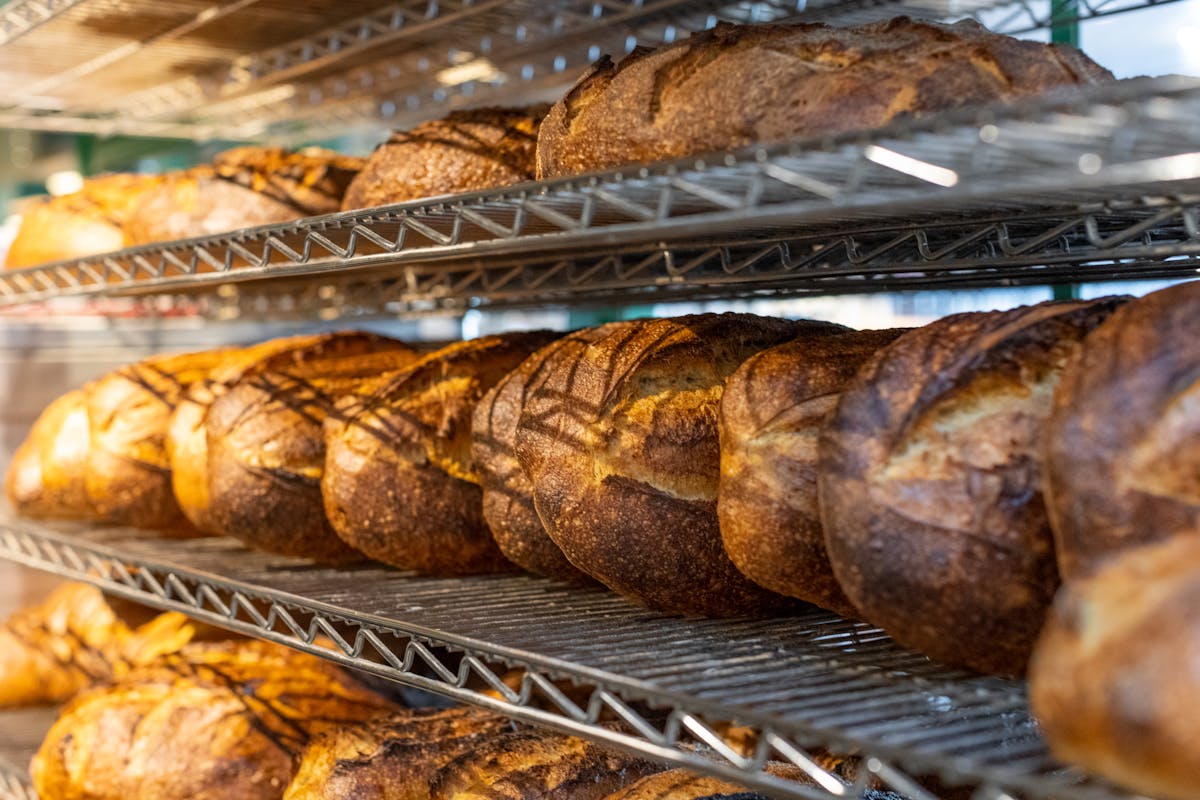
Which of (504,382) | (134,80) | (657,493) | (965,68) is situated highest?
(134,80)

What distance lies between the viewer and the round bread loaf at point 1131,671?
2.38 ft

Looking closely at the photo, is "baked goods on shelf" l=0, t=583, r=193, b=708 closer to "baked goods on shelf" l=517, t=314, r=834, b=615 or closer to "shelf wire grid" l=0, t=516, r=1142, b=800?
"shelf wire grid" l=0, t=516, r=1142, b=800

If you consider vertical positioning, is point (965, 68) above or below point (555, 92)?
below

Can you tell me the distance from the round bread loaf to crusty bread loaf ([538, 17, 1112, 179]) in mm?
484

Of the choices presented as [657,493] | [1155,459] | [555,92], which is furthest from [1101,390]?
[555,92]

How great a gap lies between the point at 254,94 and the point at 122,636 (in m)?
1.24

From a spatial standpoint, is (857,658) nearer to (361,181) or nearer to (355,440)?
(355,440)

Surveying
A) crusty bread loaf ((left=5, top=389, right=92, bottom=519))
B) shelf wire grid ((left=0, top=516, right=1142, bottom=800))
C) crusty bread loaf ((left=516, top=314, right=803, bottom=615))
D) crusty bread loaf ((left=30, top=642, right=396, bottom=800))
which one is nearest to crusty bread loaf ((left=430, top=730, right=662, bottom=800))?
shelf wire grid ((left=0, top=516, right=1142, bottom=800))

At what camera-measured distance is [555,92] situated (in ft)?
8.79

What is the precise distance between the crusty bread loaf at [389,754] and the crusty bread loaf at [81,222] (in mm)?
1289

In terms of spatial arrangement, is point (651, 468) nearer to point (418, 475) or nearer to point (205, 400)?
point (418, 475)

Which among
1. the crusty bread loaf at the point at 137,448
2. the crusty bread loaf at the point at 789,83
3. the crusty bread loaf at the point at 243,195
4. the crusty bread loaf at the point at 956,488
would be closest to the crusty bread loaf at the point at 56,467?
the crusty bread loaf at the point at 137,448

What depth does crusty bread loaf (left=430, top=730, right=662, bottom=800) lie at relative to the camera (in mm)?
1572

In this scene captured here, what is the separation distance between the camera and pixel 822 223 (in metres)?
1.34
